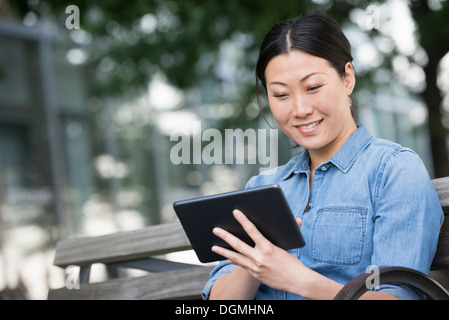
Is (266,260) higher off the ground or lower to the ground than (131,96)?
lower

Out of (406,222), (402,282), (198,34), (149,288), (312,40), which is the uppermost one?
(198,34)

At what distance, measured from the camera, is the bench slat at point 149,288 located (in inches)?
98.0

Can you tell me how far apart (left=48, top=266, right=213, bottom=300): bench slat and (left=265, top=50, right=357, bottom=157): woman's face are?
764mm

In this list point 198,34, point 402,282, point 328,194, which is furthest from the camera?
point 198,34

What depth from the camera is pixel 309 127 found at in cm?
197

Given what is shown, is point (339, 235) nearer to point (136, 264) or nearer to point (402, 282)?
point (402, 282)

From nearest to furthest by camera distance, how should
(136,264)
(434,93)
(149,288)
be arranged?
(149,288)
(136,264)
(434,93)

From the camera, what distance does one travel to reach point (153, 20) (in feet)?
21.8

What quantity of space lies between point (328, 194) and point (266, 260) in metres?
0.38

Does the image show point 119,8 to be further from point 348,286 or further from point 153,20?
point 348,286

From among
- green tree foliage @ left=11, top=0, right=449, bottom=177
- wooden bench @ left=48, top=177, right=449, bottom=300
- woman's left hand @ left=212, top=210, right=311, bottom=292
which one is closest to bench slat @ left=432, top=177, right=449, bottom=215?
woman's left hand @ left=212, top=210, right=311, bottom=292

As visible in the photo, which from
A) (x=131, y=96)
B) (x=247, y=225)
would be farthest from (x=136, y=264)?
(x=131, y=96)

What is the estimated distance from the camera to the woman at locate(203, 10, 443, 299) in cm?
166

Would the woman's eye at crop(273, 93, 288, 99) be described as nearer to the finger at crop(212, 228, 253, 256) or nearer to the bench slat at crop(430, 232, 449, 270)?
the finger at crop(212, 228, 253, 256)
